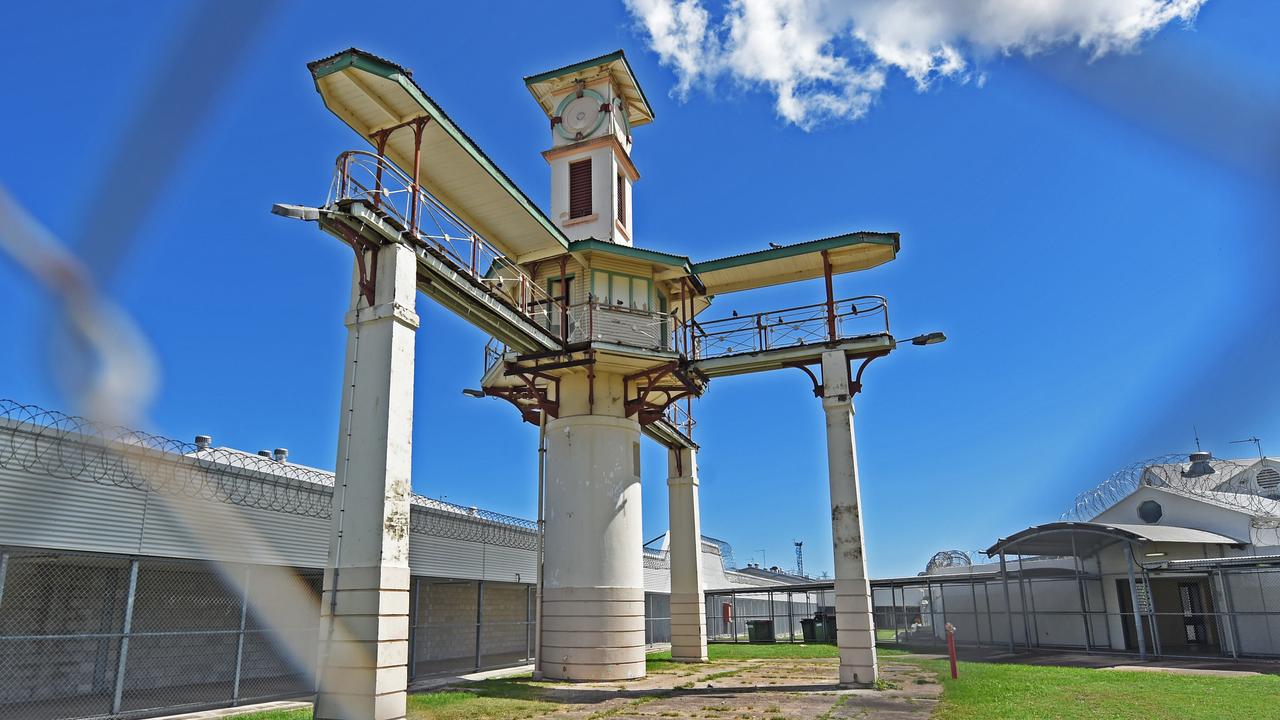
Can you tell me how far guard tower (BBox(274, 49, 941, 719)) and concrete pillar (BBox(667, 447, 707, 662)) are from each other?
0.23ft

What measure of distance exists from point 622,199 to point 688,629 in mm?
14940

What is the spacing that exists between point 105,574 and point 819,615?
33.6 m

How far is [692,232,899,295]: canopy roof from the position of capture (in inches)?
943

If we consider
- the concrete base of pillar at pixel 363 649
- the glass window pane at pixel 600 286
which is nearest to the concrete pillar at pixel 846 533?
the glass window pane at pixel 600 286

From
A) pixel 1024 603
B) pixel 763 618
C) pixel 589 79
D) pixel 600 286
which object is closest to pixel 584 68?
pixel 589 79

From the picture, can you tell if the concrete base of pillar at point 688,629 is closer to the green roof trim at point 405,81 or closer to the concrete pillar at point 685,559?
the concrete pillar at point 685,559

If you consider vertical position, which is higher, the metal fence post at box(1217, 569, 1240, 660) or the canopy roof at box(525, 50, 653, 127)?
the canopy roof at box(525, 50, 653, 127)

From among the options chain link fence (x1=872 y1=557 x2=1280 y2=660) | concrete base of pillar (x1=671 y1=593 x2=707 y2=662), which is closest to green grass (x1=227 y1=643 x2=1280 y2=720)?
concrete base of pillar (x1=671 y1=593 x2=707 y2=662)

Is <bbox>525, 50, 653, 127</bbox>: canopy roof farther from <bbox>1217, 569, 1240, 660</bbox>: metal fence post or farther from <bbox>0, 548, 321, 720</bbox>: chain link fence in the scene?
<bbox>1217, 569, 1240, 660</bbox>: metal fence post

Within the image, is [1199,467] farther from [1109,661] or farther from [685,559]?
[685,559]

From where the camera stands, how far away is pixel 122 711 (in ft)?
48.9

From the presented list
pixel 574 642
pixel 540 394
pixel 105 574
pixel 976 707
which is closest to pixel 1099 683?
pixel 976 707

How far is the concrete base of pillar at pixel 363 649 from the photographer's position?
12.1m

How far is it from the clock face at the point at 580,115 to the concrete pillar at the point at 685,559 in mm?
11872
